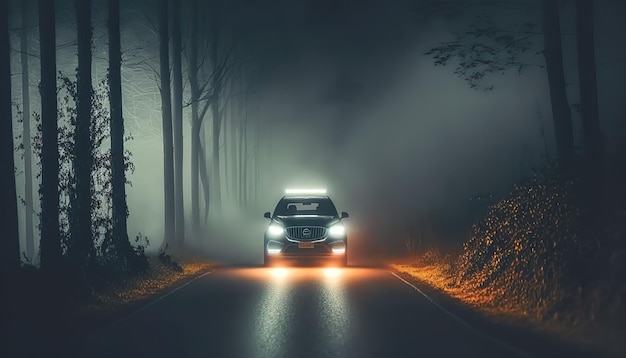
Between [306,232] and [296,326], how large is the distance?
1141cm

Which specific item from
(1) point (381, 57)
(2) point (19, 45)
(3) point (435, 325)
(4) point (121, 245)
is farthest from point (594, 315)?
(1) point (381, 57)

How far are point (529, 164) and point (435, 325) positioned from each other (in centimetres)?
4556

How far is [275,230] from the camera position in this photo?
25766mm

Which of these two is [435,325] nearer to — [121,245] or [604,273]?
[604,273]

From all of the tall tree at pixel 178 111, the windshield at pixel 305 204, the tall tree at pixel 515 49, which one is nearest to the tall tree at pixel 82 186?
the windshield at pixel 305 204

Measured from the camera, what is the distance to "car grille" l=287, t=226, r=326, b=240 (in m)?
25.6

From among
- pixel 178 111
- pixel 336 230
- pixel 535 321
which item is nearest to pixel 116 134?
pixel 336 230

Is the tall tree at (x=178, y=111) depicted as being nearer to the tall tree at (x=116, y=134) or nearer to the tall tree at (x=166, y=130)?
the tall tree at (x=166, y=130)

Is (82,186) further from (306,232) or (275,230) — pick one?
(306,232)

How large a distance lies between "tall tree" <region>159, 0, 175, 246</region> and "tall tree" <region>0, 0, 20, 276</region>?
1519 centimetres

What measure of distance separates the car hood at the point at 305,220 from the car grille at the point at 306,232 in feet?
0.36

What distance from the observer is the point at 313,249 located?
25.6m

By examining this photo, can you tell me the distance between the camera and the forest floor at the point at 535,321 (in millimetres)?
12297

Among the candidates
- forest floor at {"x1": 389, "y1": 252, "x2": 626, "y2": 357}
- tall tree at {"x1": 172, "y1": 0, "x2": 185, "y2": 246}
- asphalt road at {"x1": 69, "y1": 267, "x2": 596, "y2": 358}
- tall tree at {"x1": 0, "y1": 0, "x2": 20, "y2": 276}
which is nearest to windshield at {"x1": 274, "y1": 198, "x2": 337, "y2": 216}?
forest floor at {"x1": 389, "y1": 252, "x2": 626, "y2": 357}
